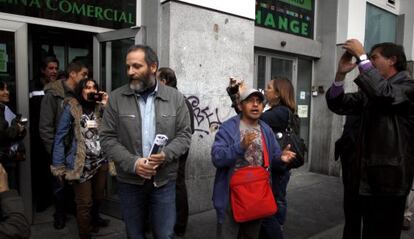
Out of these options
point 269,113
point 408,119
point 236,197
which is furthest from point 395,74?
point 236,197

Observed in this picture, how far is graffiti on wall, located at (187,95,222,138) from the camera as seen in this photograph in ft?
15.9

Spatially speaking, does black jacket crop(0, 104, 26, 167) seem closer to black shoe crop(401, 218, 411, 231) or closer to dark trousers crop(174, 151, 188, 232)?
dark trousers crop(174, 151, 188, 232)

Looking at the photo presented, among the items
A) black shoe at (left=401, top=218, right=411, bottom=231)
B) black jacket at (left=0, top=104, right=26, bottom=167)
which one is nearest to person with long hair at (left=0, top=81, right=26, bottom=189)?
black jacket at (left=0, top=104, right=26, bottom=167)

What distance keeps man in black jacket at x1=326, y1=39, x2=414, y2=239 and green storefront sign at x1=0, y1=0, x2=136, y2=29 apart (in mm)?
3115

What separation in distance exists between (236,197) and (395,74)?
1521mm

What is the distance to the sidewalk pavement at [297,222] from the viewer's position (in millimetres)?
4199

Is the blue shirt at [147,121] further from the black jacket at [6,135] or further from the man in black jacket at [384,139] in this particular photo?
the black jacket at [6,135]

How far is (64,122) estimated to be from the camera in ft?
12.1

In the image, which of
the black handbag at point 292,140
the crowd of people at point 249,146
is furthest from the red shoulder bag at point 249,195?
the black handbag at point 292,140

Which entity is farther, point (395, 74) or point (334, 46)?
point (334, 46)

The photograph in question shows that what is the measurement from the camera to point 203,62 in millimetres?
4875

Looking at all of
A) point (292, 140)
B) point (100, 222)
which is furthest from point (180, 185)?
point (292, 140)

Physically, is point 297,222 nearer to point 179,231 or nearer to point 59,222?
point 179,231

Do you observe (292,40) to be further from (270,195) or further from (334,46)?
(270,195)
